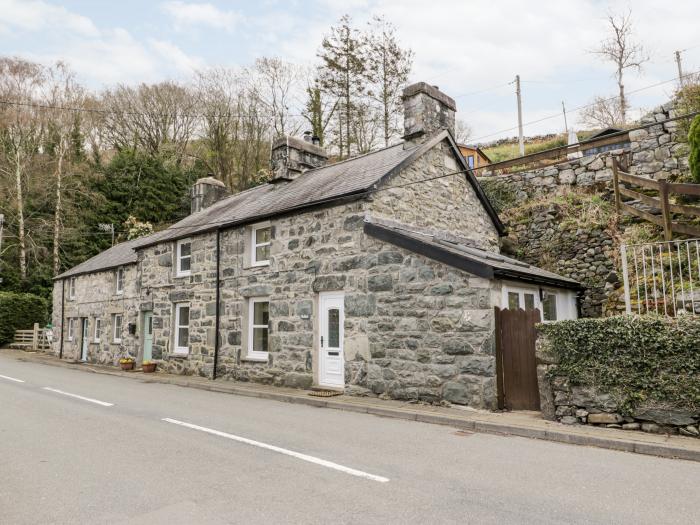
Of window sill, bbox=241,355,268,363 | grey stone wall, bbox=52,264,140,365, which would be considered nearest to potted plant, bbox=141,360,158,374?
grey stone wall, bbox=52,264,140,365

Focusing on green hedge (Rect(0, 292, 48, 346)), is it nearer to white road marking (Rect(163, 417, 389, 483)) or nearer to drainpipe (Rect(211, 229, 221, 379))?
drainpipe (Rect(211, 229, 221, 379))

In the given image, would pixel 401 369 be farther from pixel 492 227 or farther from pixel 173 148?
pixel 173 148

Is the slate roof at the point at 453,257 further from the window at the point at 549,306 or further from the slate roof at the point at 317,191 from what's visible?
the slate roof at the point at 317,191

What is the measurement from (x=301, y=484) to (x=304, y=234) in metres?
8.23

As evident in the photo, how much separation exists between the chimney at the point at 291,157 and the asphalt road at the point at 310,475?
10.4m

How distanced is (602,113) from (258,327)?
37.8m

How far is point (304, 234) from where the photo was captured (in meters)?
12.6

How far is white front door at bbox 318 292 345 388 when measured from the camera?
11.5 meters

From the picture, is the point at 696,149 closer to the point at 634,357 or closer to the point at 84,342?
the point at 634,357

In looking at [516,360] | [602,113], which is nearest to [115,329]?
[516,360]

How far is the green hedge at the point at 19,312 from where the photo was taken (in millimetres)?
29281

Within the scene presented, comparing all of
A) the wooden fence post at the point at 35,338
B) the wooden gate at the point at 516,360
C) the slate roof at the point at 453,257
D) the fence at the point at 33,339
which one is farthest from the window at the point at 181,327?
the wooden fence post at the point at 35,338

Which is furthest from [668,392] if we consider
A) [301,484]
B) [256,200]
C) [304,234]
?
[256,200]

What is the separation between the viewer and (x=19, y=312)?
98.4ft
